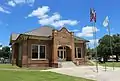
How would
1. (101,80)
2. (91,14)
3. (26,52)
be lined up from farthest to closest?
(26,52), (91,14), (101,80)

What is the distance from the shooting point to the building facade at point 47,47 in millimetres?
31938

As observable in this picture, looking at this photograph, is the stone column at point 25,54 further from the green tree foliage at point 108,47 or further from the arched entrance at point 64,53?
the green tree foliage at point 108,47

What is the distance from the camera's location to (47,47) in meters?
33.6

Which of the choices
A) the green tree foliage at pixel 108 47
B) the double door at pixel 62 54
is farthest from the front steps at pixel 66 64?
the green tree foliage at pixel 108 47

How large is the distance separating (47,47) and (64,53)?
3.90 m

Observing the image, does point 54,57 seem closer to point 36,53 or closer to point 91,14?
point 36,53

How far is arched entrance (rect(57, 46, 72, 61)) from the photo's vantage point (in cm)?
3578

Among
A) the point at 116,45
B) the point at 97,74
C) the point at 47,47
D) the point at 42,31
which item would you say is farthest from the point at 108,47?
the point at 97,74

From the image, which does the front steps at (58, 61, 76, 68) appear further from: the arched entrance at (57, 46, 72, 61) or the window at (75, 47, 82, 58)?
the window at (75, 47, 82, 58)

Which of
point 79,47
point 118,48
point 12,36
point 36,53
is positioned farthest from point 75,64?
point 118,48

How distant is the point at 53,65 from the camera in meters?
32.7

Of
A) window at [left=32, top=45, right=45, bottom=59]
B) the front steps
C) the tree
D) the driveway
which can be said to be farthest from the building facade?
the tree

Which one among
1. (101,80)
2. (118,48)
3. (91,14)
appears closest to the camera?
(101,80)

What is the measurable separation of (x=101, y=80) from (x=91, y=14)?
11.8 m
